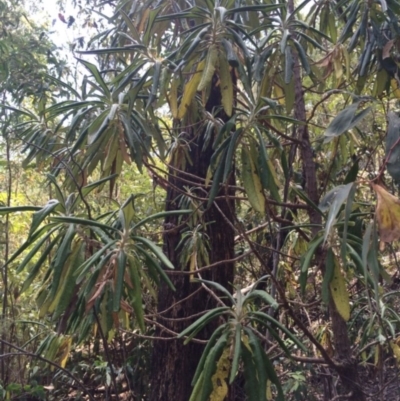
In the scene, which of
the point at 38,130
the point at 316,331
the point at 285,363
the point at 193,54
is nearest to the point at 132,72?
the point at 193,54

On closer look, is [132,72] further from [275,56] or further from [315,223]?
[315,223]

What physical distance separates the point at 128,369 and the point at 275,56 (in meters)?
1.94

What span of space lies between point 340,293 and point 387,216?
42 cm

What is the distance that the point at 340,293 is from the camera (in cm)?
107

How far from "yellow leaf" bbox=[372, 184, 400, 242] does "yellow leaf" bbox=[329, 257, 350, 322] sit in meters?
0.37

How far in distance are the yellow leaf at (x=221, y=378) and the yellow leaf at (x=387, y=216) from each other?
1.37 ft

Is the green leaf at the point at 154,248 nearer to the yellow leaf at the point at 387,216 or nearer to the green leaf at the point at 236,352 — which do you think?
the green leaf at the point at 236,352

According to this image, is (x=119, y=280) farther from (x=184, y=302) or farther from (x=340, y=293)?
(x=184, y=302)

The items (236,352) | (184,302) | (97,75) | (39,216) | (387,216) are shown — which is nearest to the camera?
(387,216)

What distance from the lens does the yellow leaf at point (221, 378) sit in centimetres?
92

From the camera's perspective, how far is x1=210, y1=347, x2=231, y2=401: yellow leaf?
0.92 m

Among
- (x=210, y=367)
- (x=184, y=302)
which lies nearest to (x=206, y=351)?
(x=210, y=367)

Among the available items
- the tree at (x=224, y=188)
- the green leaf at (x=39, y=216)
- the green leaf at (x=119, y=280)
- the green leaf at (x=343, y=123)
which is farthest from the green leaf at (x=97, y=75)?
the green leaf at (x=343, y=123)

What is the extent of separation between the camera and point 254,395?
90cm
